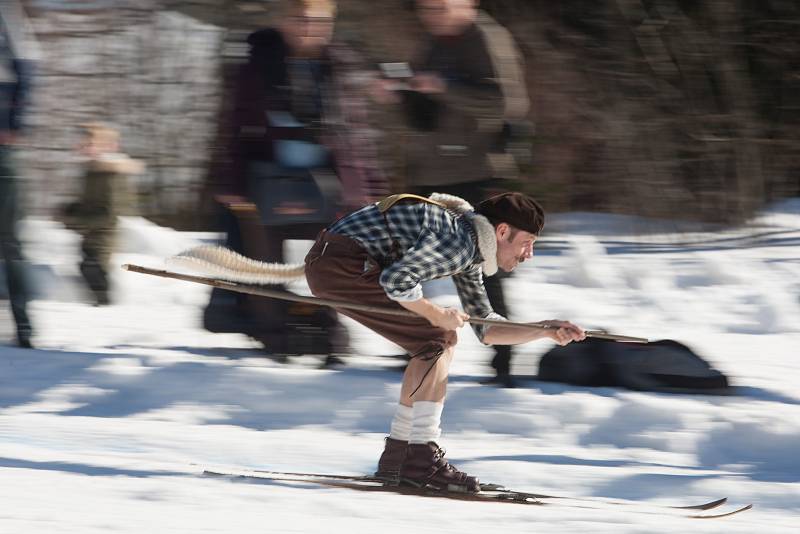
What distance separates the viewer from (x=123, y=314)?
6828 mm

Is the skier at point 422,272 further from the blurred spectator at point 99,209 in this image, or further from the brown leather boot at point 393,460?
the blurred spectator at point 99,209

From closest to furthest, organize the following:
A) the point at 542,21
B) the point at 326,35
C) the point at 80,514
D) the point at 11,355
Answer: the point at 80,514 < the point at 326,35 < the point at 11,355 < the point at 542,21

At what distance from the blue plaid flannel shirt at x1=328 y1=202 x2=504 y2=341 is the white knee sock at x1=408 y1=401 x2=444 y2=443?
0.30 m

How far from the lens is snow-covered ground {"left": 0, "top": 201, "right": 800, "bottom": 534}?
3770 millimetres

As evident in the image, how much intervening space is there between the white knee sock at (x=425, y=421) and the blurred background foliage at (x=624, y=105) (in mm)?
3822

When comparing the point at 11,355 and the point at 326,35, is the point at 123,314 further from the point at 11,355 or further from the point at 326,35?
the point at 326,35

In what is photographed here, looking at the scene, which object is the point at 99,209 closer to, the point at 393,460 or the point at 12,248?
the point at 12,248

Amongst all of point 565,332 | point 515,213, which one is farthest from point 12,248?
point 565,332

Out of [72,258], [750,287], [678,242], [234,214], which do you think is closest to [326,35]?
[234,214]

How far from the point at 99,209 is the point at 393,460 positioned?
315 cm

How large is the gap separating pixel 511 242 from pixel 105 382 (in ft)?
7.28

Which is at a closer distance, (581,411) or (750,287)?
(581,411)

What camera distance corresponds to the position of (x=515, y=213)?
400 cm

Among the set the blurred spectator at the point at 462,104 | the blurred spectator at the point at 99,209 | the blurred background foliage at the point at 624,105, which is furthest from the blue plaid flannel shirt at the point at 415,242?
the blurred background foliage at the point at 624,105
